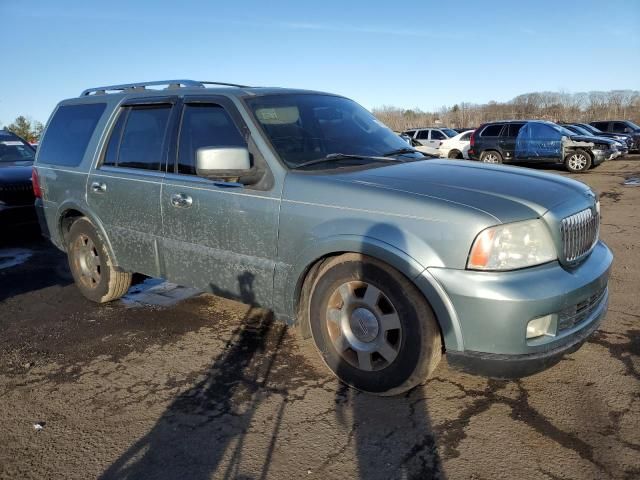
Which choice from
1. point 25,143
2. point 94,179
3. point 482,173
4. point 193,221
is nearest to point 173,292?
point 94,179

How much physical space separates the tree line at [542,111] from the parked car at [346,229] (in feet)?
164

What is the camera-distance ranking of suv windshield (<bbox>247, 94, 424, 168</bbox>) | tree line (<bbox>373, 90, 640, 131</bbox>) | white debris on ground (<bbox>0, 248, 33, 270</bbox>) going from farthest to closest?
1. tree line (<bbox>373, 90, 640, 131</bbox>)
2. white debris on ground (<bbox>0, 248, 33, 270</bbox>)
3. suv windshield (<bbox>247, 94, 424, 168</bbox>)

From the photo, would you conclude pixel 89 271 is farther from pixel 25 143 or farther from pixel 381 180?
pixel 25 143

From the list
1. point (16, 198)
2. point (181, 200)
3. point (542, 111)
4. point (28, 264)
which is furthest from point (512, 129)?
point (542, 111)

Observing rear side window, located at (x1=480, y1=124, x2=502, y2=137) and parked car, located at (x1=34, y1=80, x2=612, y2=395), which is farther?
rear side window, located at (x1=480, y1=124, x2=502, y2=137)

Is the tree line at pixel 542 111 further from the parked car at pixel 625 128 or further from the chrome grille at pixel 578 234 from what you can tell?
the chrome grille at pixel 578 234

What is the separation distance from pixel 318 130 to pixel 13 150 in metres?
7.61

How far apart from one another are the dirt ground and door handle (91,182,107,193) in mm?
1194

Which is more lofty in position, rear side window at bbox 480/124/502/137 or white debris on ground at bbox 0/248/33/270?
rear side window at bbox 480/124/502/137

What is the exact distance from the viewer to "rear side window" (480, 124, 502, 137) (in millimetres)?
18672

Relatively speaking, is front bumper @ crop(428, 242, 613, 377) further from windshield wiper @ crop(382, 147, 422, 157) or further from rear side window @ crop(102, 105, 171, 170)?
rear side window @ crop(102, 105, 171, 170)

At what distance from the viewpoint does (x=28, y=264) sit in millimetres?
6609

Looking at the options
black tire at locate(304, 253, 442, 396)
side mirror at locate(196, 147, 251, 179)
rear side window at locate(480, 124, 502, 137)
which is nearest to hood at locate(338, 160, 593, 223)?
black tire at locate(304, 253, 442, 396)

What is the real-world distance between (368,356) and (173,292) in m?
2.84
